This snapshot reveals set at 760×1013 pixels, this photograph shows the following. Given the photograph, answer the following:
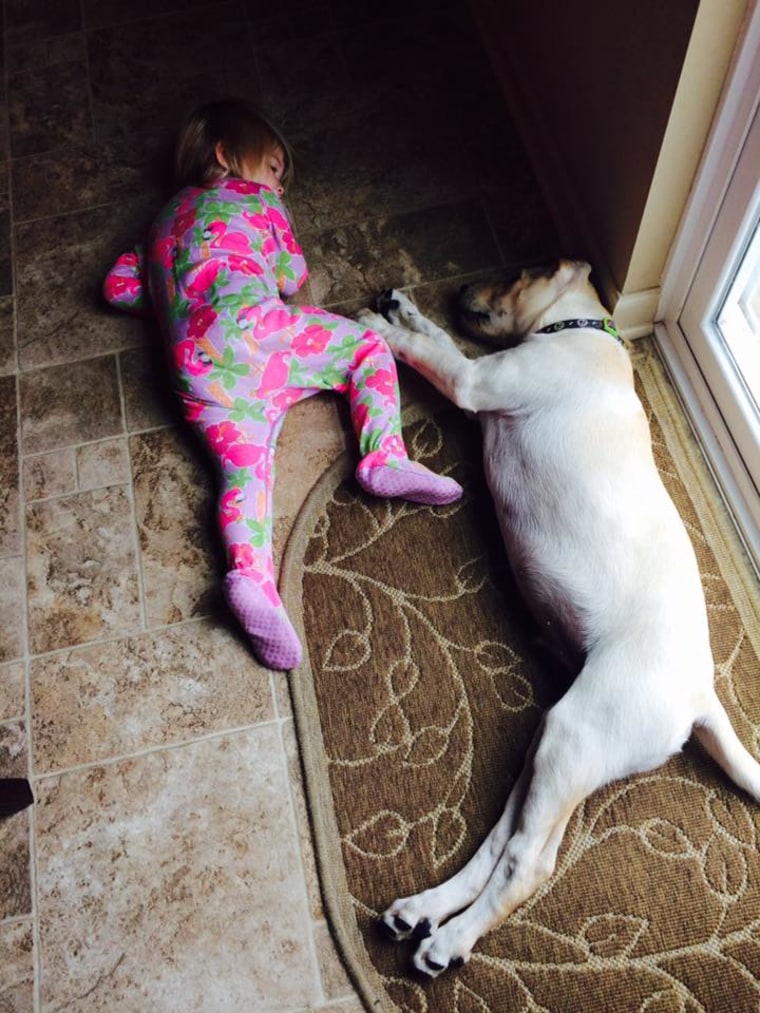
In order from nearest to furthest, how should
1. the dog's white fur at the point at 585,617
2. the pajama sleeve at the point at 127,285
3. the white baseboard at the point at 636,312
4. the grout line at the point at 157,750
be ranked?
the dog's white fur at the point at 585,617 < the grout line at the point at 157,750 < the white baseboard at the point at 636,312 < the pajama sleeve at the point at 127,285

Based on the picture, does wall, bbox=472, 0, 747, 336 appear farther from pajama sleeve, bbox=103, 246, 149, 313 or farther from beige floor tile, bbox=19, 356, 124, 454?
beige floor tile, bbox=19, 356, 124, 454

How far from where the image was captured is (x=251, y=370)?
1.64 meters

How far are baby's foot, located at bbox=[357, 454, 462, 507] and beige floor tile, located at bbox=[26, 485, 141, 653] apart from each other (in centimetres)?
46

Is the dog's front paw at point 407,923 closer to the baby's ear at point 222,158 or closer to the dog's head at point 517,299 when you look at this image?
the dog's head at point 517,299

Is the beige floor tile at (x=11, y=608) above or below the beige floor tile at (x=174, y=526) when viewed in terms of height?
below

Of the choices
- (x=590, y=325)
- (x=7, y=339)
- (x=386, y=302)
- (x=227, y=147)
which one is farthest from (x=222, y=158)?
(x=590, y=325)

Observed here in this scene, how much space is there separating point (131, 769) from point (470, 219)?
1.32 meters

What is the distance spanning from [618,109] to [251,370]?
79 cm

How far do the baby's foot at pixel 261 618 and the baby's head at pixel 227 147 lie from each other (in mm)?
848

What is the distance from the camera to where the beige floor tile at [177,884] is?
137 cm

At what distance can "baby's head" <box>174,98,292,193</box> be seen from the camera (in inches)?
72.4

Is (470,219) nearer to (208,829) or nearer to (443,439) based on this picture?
(443,439)

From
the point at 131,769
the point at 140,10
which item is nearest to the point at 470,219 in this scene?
the point at 140,10

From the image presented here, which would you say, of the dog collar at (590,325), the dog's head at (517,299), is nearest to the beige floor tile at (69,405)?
the dog's head at (517,299)
